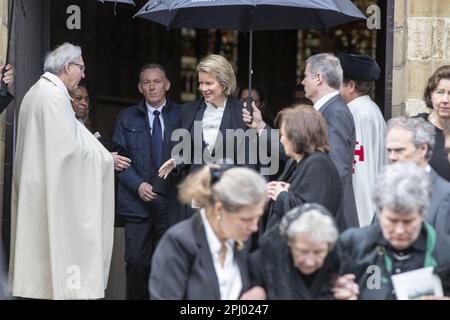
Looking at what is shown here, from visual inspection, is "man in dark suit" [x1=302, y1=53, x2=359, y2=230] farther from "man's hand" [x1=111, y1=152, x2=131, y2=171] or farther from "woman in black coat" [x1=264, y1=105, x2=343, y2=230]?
"man's hand" [x1=111, y1=152, x2=131, y2=171]

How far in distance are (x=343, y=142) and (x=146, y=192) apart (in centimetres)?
183

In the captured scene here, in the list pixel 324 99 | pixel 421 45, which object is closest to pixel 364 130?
pixel 324 99

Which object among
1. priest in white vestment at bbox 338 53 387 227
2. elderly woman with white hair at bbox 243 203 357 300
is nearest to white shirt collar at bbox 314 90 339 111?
priest in white vestment at bbox 338 53 387 227

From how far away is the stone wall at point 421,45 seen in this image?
845 cm

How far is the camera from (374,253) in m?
5.80

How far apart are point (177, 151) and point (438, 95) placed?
1.92 metres

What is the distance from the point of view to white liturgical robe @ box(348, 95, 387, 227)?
7988 mm

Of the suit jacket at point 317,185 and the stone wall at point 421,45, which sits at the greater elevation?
the stone wall at point 421,45

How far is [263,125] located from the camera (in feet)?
26.9

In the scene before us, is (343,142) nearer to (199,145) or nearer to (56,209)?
→ (199,145)

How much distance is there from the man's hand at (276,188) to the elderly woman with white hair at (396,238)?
114 centimetres

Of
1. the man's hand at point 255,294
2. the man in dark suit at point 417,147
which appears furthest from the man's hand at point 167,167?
the man's hand at point 255,294

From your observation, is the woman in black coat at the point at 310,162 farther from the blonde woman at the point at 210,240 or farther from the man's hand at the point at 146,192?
the man's hand at the point at 146,192
